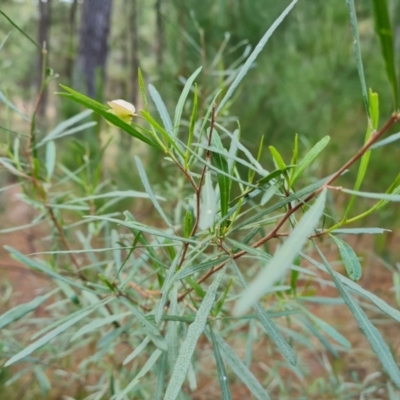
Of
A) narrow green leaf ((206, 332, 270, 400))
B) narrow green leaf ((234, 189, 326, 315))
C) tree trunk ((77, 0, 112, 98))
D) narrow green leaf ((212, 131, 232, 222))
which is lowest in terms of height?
narrow green leaf ((206, 332, 270, 400))

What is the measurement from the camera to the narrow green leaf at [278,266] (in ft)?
0.41

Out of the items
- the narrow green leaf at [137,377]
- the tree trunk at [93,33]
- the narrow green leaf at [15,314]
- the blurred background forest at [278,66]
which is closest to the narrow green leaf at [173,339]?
the narrow green leaf at [137,377]

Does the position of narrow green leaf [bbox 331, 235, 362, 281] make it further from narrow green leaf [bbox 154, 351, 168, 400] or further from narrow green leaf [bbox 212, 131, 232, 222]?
narrow green leaf [bbox 154, 351, 168, 400]

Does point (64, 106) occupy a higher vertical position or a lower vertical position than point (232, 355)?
higher

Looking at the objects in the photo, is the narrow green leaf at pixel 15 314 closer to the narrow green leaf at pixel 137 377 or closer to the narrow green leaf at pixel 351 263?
the narrow green leaf at pixel 137 377

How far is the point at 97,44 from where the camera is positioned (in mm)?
2182

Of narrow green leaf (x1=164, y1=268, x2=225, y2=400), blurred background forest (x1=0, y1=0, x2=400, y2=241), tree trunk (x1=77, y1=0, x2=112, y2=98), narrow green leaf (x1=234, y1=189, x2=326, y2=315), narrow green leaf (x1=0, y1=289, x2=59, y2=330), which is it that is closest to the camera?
narrow green leaf (x1=234, y1=189, x2=326, y2=315)

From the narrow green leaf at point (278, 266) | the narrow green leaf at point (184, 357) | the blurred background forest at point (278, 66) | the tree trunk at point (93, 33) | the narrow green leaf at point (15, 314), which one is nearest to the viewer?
the narrow green leaf at point (278, 266)

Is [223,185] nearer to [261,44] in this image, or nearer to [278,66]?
[261,44]

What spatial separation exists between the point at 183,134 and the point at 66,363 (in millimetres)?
634

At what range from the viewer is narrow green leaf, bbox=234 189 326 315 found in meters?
0.12

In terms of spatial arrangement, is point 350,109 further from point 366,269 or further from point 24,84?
point 24,84

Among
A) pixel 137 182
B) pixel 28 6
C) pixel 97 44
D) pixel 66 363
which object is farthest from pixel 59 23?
pixel 66 363

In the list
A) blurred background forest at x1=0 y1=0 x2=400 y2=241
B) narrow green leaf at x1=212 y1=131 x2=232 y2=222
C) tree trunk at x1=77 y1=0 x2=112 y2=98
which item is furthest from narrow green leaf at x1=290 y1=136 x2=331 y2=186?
tree trunk at x1=77 y1=0 x2=112 y2=98
